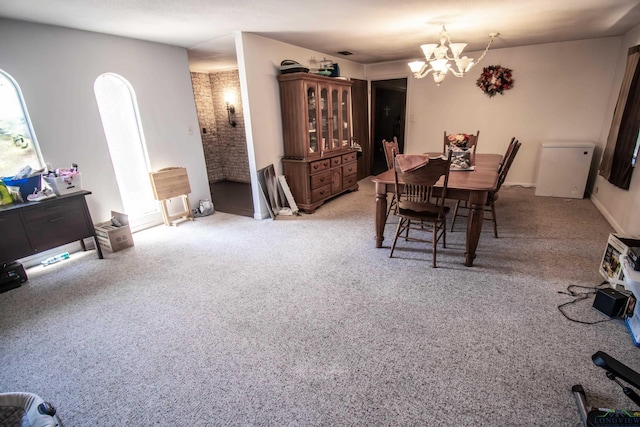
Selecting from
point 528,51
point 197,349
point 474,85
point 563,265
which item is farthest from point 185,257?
point 528,51

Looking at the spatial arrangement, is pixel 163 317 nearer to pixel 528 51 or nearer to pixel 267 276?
pixel 267 276

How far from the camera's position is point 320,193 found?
470cm

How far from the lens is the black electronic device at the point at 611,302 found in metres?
2.03

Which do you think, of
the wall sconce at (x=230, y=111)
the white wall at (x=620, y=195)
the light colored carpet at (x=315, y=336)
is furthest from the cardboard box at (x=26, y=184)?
the white wall at (x=620, y=195)

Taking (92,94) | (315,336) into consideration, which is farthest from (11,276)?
(315,336)

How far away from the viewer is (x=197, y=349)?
196 centimetres

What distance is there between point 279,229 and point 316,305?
176 centimetres

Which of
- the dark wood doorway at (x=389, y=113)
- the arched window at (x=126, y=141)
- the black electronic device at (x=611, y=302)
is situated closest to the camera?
the black electronic device at (x=611, y=302)

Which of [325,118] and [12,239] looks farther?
[325,118]

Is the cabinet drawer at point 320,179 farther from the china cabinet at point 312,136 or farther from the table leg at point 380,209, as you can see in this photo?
the table leg at point 380,209

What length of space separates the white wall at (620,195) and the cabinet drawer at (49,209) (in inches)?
202

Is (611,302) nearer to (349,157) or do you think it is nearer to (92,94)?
(349,157)

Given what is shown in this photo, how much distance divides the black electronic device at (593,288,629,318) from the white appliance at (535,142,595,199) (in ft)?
10.7

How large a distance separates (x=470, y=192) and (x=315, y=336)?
1.80 metres
